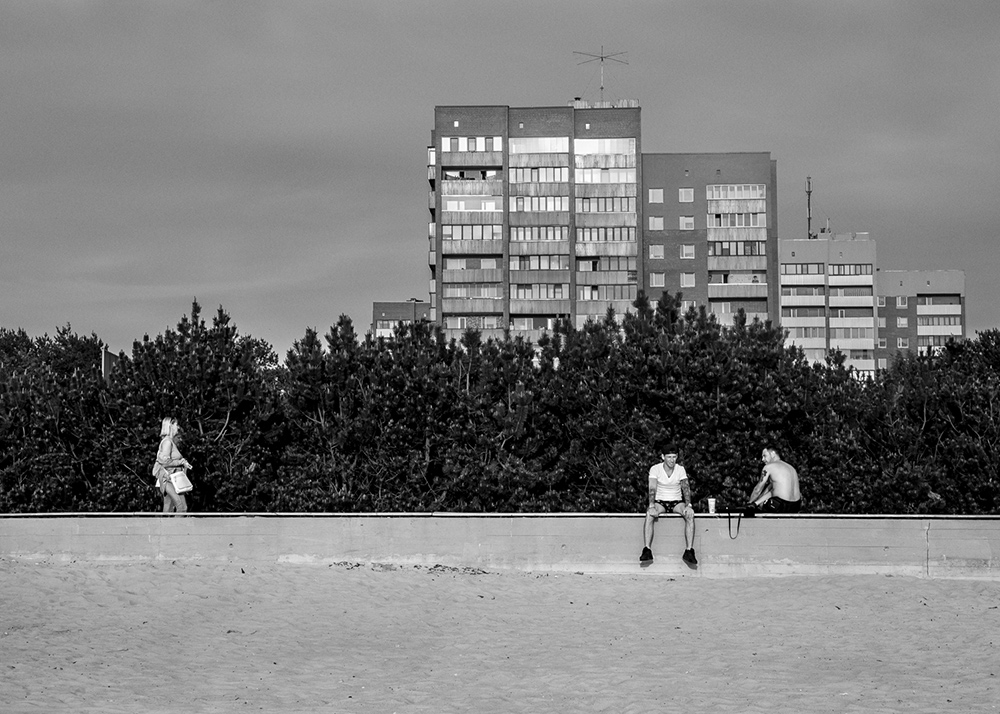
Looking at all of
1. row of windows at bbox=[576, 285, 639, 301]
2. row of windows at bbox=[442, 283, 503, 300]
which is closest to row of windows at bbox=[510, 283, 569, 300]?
row of windows at bbox=[576, 285, 639, 301]

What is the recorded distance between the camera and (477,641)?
43.5 ft

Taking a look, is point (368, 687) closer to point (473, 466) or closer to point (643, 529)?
point (643, 529)

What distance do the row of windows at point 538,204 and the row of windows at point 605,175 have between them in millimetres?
2311

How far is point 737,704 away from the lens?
10000 mm

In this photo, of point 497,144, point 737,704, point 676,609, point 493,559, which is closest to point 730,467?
point 493,559

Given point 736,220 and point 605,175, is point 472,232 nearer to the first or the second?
point 605,175

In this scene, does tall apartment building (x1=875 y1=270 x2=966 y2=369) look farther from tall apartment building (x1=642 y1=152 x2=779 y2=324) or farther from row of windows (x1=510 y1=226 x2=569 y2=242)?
row of windows (x1=510 y1=226 x2=569 y2=242)

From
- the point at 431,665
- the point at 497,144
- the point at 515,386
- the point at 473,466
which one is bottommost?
the point at 431,665

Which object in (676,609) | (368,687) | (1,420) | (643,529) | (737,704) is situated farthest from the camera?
(1,420)

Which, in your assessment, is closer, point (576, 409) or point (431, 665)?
point (431, 665)

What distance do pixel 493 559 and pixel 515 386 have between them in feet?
23.8

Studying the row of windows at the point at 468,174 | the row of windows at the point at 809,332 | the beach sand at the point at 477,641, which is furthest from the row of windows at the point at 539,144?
the beach sand at the point at 477,641

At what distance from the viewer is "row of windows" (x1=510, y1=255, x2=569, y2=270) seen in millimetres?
104188

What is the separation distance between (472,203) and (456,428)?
8128 centimetres
